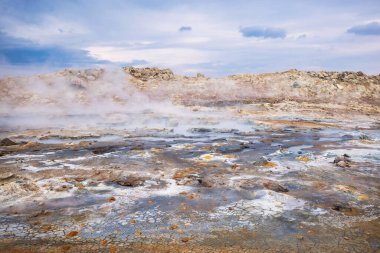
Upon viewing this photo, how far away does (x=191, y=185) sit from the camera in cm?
683

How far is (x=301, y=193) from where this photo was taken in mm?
6379

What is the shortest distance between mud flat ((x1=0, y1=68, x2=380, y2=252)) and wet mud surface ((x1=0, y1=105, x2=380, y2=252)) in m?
0.02

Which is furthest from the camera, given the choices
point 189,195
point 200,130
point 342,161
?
point 200,130

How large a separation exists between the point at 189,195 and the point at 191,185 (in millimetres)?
589

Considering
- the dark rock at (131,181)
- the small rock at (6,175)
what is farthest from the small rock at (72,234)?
the small rock at (6,175)

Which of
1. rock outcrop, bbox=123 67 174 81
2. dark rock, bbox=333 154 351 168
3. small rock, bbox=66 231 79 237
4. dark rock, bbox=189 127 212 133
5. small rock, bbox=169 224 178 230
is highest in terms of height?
rock outcrop, bbox=123 67 174 81

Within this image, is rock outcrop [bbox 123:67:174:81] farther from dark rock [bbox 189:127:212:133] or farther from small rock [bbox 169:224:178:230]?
small rock [bbox 169:224:178:230]

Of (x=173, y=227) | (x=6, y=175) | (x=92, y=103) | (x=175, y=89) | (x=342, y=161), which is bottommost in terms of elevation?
(x=173, y=227)

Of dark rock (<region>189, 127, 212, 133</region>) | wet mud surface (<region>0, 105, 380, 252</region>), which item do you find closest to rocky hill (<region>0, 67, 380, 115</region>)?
dark rock (<region>189, 127, 212, 133</region>)

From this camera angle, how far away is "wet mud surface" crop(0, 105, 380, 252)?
4531 millimetres

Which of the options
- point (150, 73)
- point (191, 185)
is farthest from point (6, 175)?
point (150, 73)

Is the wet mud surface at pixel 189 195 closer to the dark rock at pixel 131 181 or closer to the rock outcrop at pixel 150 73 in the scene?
the dark rock at pixel 131 181

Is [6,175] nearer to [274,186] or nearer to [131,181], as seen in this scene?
[131,181]

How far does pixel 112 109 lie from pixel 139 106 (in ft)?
6.66
